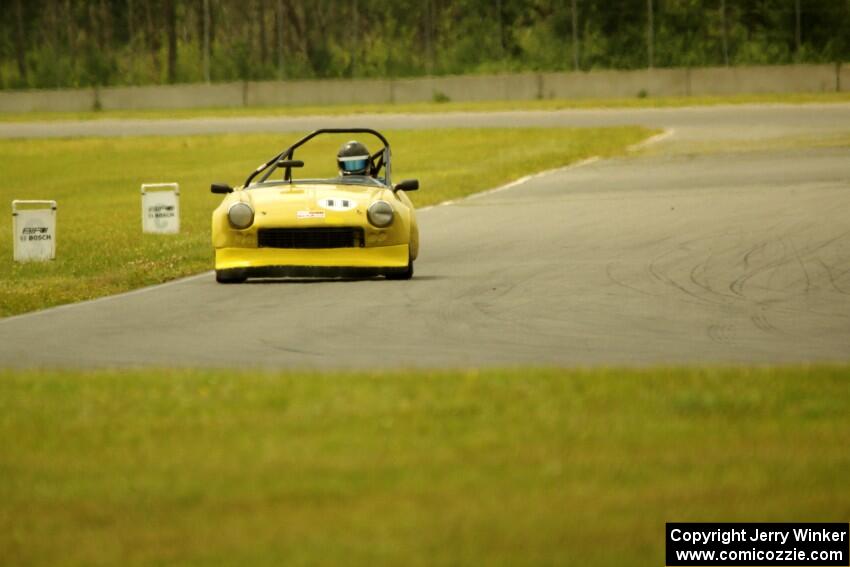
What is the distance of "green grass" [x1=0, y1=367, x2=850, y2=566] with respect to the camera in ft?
19.0

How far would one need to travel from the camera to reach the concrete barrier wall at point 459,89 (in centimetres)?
6259

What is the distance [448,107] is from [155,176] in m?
24.9

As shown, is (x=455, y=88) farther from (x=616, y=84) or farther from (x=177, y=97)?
(x=177, y=97)

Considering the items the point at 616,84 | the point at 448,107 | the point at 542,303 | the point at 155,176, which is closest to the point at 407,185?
the point at 542,303

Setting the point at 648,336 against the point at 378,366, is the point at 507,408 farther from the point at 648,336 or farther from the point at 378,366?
the point at 648,336

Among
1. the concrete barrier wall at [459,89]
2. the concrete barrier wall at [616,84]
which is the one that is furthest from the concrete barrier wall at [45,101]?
the concrete barrier wall at [616,84]

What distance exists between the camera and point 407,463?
6965 mm

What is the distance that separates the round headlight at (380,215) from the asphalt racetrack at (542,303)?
0.55m

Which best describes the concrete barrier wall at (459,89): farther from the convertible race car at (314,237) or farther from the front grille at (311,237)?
the front grille at (311,237)

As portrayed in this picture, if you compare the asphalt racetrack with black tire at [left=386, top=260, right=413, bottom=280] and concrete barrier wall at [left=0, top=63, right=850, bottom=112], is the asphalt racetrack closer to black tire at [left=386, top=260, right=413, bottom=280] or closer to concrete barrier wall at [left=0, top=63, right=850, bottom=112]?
black tire at [left=386, top=260, right=413, bottom=280]

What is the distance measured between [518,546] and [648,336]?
581 centimetres

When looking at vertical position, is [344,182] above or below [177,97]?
below

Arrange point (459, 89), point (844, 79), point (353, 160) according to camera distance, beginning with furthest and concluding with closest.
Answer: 1. point (459, 89)
2. point (844, 79)
3. point (353, 160)

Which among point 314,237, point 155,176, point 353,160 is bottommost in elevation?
point 155,176
